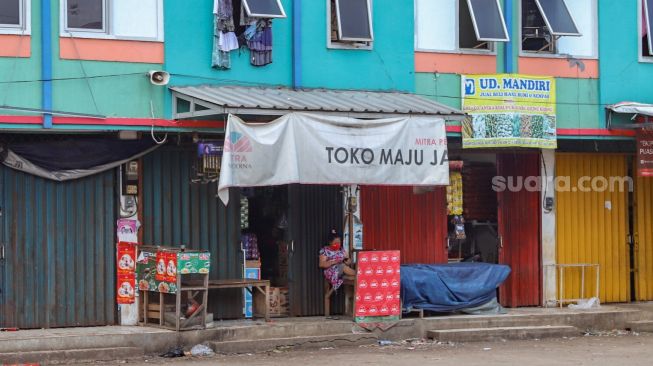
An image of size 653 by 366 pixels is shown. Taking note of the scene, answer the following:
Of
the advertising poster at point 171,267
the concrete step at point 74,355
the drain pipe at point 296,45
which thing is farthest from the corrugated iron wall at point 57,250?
the drain pipe at point 296,45

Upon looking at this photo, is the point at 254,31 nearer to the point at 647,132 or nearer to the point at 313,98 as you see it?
the point at 313,98

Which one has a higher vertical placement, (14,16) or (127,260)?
(14,16)

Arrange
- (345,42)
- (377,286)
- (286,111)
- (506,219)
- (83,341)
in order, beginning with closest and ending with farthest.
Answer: (83,341), (286,111), (377,286), (345,42), (506,219)

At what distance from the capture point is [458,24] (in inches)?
677

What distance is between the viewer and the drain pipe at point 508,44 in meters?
17.3

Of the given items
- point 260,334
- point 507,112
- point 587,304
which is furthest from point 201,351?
point 587,304

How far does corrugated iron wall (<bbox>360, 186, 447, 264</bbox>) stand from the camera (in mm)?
17219

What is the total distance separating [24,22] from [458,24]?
6.73m

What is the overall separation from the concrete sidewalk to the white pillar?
0.52 metres

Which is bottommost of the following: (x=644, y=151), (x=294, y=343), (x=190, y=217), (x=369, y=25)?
(x=294, y=343)

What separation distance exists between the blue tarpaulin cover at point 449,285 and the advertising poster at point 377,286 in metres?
0.52

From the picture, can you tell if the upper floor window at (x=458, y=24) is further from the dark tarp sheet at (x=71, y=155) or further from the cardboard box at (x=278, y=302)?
the dark tarp sheet at (x=71, y=155)

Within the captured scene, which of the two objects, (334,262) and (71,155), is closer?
(71,155)

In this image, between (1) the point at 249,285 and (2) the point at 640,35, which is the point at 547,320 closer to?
(1) the point at 249,285
